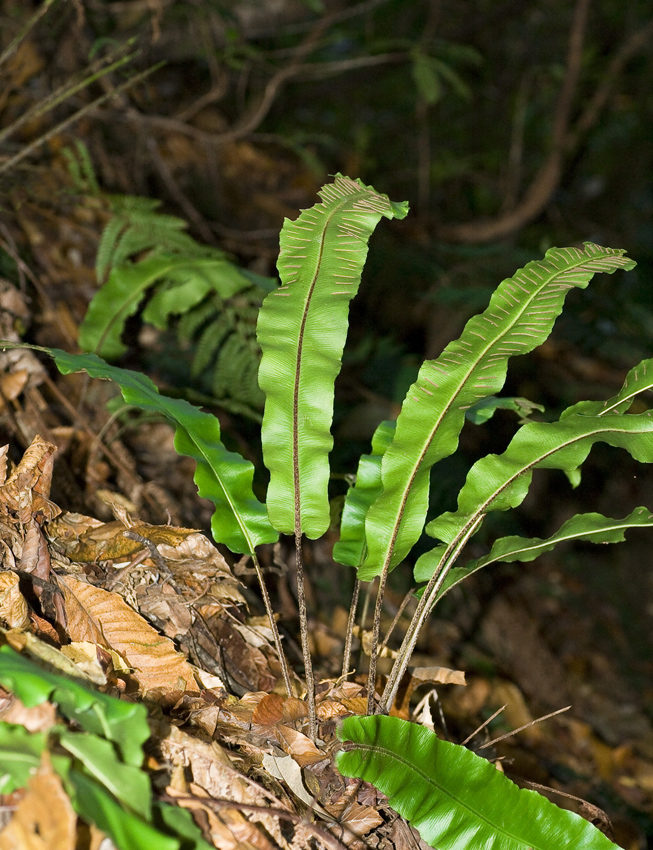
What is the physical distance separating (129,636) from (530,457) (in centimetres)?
62

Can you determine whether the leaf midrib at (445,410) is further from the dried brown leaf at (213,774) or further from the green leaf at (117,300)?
the green leaf at (117,300)

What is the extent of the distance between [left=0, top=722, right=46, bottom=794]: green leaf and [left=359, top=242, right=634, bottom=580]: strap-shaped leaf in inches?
19.5

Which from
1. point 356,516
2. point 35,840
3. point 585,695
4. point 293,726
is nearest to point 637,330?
point 585,695

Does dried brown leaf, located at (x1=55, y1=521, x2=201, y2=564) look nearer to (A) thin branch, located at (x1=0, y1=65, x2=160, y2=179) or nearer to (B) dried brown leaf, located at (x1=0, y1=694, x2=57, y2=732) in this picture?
(B) dried brown leaf, located at (x1=0, y1=694, x2=57, y2=732)

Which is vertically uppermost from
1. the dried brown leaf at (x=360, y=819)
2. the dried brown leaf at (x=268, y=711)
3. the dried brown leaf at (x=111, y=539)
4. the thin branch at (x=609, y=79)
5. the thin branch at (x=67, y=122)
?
the thin branch at (x=609, y=79)

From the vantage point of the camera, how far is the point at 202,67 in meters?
3.17

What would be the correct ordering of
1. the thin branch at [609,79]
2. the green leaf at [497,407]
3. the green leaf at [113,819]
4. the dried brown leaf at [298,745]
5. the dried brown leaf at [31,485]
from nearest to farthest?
1. the green leaf at [113,819]
2. the dried brown leaf at [298,745]
3. the dried brown leaf at [31,485]
4. the green leaf at [497,407]
5. the thin branch at [609,79]

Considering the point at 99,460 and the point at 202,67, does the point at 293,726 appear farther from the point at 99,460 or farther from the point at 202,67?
the point at 202,67

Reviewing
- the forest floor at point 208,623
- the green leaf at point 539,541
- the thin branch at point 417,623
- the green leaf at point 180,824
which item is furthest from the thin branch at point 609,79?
the green leaf at point 180,824

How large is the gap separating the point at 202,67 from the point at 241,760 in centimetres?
311

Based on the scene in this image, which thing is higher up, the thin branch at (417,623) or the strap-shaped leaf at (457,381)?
the strap-shaped leaf at (457,381)

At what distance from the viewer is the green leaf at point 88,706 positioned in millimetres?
671

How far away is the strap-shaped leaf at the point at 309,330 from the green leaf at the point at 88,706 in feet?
1.22

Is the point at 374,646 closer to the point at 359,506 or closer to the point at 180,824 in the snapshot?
the point at 359,506
